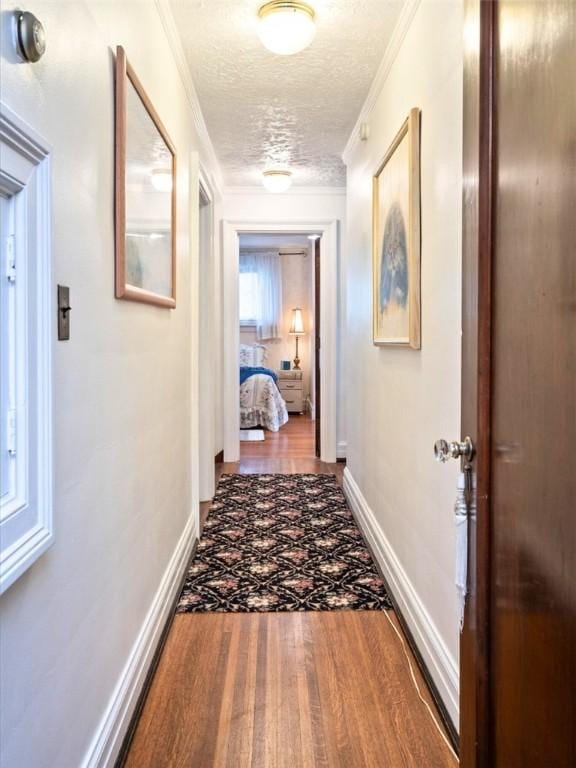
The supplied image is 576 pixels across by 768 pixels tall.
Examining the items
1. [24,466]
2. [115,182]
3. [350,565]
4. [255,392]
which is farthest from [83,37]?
[255,392]

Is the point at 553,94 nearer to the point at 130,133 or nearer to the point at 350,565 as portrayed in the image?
Answer: the point at 130,133

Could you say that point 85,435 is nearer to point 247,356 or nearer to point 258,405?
point 258,405

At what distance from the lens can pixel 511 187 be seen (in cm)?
85

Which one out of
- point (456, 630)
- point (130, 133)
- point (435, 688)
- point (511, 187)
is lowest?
point (435, 688)

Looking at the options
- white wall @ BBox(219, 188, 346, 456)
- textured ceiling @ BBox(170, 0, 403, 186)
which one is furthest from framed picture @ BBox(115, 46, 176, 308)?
white wall @ BBox(219, 188, 346, 456)

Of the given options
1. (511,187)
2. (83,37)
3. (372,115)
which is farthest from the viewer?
(372,115)

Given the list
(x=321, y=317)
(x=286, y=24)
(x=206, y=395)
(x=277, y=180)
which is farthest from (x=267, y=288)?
(x=286, y=24)

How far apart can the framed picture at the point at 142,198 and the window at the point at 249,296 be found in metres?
6.38

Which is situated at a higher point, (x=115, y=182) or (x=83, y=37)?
(x=83, y=37)

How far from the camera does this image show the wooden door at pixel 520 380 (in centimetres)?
71

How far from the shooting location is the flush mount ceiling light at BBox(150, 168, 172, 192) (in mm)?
1953

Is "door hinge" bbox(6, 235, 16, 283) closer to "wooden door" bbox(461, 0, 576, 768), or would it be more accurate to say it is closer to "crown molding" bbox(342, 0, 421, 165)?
"wooden door" bbox(461, 0, 576, 768)

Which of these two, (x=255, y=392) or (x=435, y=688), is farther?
(x=255, y=392)

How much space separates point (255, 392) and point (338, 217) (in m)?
2.64
